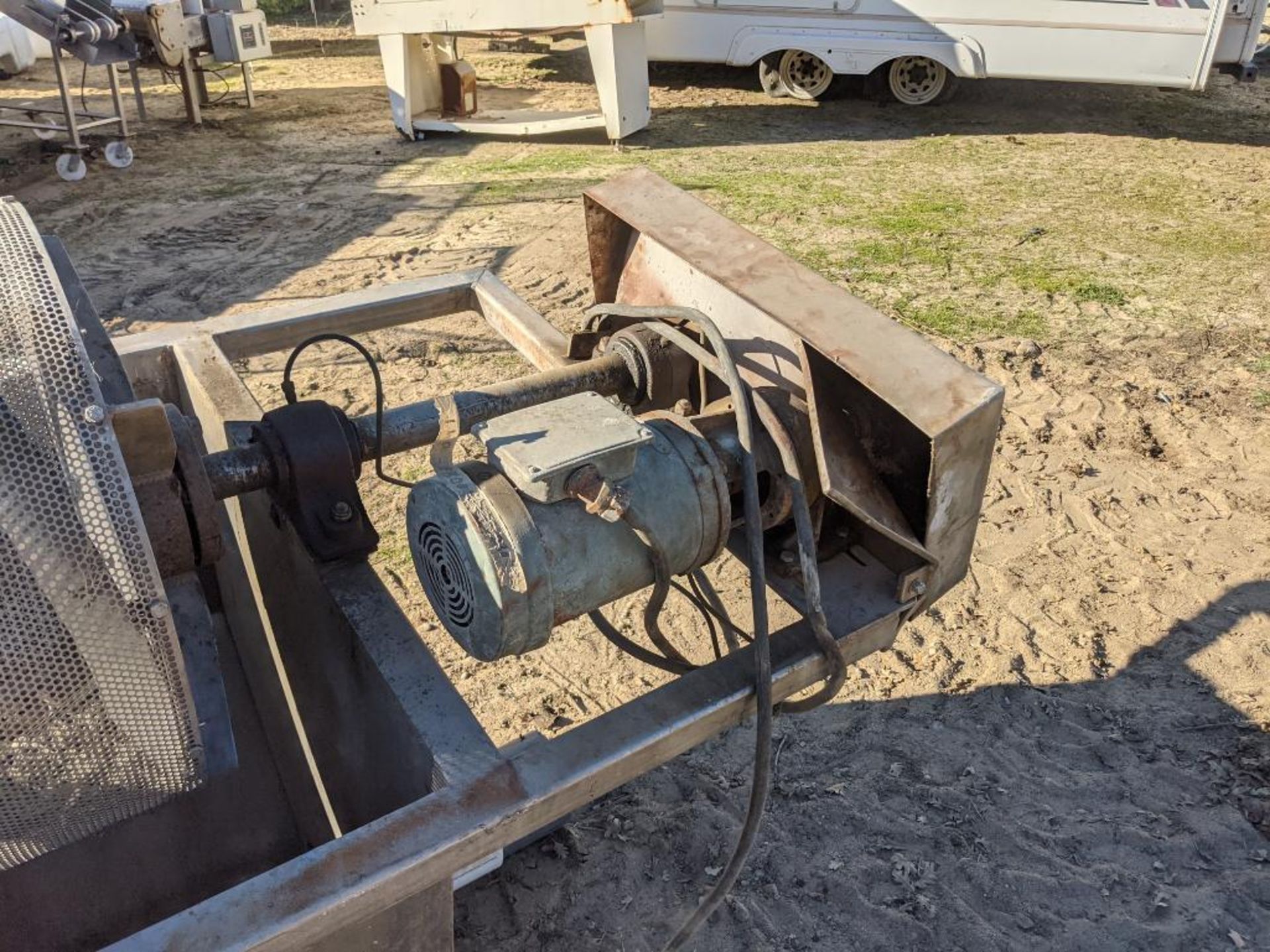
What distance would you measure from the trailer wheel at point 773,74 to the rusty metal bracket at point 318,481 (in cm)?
782

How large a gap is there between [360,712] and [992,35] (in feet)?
24.3

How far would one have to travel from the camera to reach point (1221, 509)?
3475 mm

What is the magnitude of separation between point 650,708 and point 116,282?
4.86m

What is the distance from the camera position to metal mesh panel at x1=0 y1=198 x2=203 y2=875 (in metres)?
1.05

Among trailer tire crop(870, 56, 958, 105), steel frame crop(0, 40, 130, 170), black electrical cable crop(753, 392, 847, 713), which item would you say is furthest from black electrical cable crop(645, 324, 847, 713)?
trailer tire crop(870, 56, 958, 105)

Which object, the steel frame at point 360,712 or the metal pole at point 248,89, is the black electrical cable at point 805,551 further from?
the metal pole at point 248,89

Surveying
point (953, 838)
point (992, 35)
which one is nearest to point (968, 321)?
point (953, 838)

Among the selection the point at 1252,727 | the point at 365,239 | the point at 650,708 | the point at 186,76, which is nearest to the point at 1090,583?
the point at 1252,727

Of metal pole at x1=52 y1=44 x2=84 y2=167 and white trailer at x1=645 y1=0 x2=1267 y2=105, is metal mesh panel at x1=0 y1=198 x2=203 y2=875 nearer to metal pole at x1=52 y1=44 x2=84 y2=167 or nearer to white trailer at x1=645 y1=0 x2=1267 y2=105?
metal pole at x1=52 y1=44 x2=84 y2=167

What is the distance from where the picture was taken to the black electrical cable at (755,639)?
1.39 metres

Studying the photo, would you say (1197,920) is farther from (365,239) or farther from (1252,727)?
(365,239)

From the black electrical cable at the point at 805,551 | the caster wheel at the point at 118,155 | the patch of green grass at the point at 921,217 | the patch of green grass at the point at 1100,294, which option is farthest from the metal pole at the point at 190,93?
the black electrical cable at the point at 805,551

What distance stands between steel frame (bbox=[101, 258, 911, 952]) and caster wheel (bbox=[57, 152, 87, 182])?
5478 mm

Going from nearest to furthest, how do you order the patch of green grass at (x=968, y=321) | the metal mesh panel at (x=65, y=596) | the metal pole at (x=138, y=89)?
the metal mesh panel at (x=65, y=596) < the patch of green grass at (x=968, y=321) < the metal pole at (x=138, y=89)
